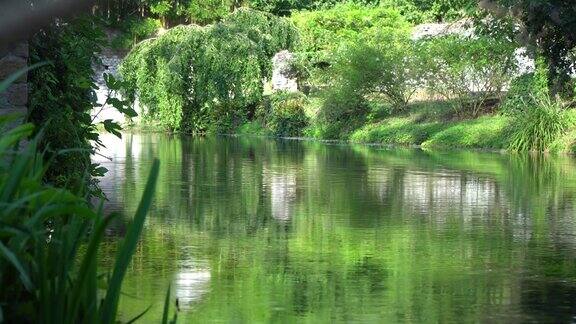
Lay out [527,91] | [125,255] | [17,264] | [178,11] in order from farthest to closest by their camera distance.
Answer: [178,11]
[527,91]
[125,255]
[17,264]

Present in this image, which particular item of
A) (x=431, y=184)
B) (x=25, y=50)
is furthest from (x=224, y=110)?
(x=25, y=50)

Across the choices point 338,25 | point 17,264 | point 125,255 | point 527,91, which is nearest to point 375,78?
point 527,91

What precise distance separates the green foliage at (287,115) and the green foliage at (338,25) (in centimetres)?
319

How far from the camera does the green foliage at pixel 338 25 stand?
48.5 m

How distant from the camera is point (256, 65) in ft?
A: 139

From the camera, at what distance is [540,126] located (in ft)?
104

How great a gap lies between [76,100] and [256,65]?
32162mm

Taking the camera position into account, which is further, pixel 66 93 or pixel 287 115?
pixel 287 115

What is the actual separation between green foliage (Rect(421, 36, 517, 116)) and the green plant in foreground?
3342 cm

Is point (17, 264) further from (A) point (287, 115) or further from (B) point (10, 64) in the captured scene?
(A) point (287, 115)

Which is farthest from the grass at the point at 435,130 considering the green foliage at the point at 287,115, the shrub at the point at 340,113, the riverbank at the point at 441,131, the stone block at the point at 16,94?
the stone block at the point at 16,94

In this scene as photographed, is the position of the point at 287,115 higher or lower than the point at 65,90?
lower

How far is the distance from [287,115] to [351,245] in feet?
107

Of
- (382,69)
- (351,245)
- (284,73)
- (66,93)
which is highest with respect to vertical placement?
(284,73)
